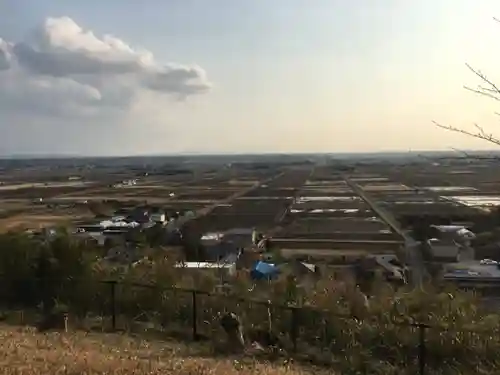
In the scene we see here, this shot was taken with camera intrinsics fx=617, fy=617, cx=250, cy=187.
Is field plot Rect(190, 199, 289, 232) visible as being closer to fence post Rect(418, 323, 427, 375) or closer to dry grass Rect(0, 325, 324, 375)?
dry grass Rect(0, 325, 324, 375)

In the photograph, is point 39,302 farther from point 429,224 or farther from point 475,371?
point 429,224

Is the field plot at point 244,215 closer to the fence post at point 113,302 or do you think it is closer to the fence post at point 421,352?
the fence post at point 113,302

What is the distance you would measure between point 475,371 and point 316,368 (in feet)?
6.49

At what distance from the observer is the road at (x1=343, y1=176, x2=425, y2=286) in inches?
845

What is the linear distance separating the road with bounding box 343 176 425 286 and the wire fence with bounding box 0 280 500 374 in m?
6.51

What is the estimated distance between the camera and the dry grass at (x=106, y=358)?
6914 mm

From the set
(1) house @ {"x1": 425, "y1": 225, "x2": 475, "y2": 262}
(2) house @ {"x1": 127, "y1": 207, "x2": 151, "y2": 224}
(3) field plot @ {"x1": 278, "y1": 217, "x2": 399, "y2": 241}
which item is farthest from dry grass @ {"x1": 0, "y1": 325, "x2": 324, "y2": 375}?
(2) house @ {"x1": 127, "y1": 207, "x2": 151, "y2": 224}

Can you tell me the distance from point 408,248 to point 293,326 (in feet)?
71.2

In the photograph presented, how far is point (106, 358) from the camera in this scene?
24.2ft

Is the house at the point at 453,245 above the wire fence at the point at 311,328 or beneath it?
beneath

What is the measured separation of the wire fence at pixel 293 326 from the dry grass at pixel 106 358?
91 centimetres

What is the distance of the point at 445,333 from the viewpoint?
8.25 meters

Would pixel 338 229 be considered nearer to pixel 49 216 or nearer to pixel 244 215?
pixel 244 215

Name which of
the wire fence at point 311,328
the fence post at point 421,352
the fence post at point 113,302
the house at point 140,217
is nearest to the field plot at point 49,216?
the house at point 140,217
